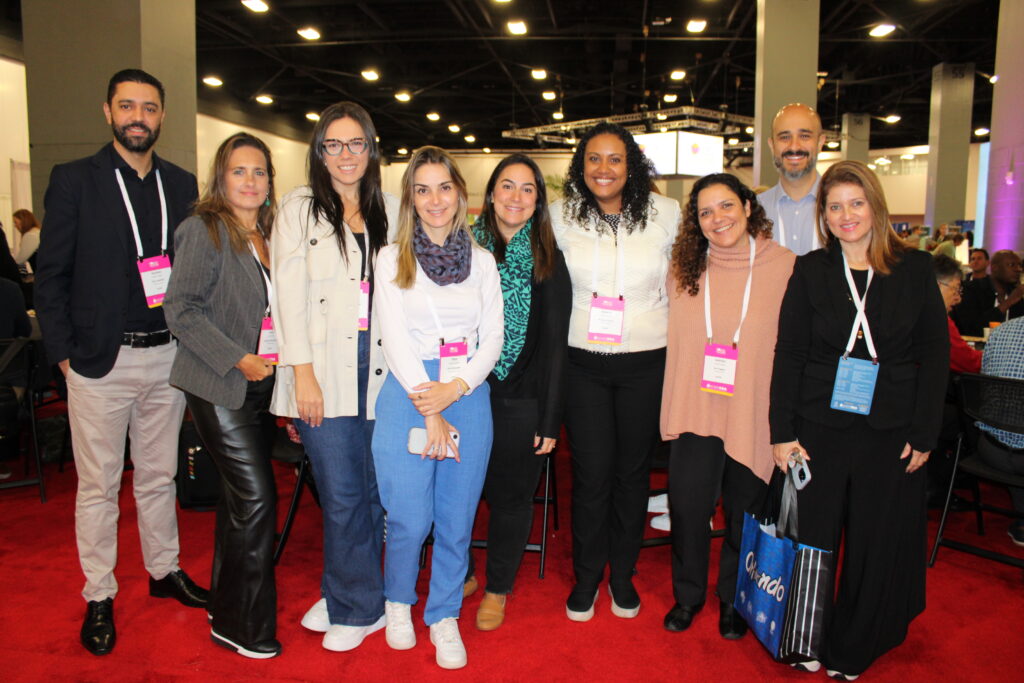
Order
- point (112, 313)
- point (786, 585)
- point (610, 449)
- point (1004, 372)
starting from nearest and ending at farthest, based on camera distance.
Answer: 1. point (786, 585)
2. point (112, 313)
3. point (610, 449)
4. point (1004, 372)

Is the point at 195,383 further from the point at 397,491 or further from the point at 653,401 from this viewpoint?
the point at 653,401

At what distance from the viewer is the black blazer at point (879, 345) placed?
2.09 metres

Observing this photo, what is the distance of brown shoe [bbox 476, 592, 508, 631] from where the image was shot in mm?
2559

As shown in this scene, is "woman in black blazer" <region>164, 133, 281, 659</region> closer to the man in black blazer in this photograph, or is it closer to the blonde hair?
the man in black blazer

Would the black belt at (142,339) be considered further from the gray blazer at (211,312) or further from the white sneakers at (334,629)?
the white sneakers at (334,629)

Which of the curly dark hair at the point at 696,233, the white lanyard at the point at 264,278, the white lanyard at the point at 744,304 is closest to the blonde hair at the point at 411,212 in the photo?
the white lanyard at the point at 264,278

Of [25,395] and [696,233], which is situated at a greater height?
[696,233]

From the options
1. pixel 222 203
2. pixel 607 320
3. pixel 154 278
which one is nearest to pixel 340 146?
pixel 222 203

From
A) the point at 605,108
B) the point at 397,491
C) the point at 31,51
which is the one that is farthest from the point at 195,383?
the point at 605,108

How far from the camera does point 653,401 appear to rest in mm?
2516

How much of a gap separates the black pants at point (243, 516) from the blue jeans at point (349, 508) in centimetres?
16

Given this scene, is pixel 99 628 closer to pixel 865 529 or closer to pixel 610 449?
pixel 610 449

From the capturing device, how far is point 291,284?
2.17 meters

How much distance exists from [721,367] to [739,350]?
8 centimetres
